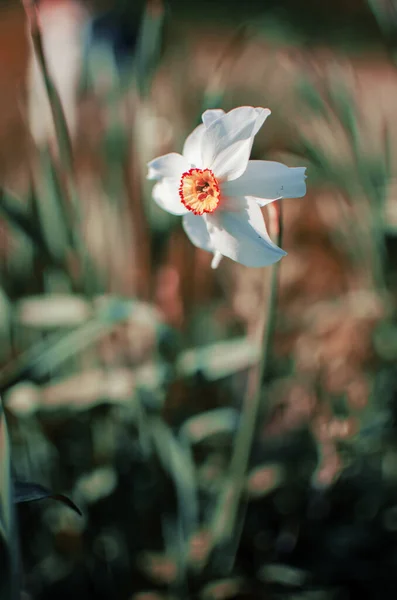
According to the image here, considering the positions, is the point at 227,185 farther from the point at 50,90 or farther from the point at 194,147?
the point at 50,90

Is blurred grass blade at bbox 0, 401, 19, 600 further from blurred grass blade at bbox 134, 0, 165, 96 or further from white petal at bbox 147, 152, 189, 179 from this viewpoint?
blurred grass blade at bbox 134, 0, 165, 96

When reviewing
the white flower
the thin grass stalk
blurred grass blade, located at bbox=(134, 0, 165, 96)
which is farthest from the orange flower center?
blurred grass blade, located at bbox=(134, 0, 165, 96)

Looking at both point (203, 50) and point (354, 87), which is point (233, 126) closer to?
point (354, 87)

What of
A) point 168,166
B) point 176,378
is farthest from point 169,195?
point 176,378

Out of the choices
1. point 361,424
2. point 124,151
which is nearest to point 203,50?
point 124,151

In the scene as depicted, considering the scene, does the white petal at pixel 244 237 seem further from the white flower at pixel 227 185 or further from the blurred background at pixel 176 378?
the blurred background at pixel 176 378

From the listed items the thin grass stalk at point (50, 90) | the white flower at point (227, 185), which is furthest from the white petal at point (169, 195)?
the thin grass stalk at point (50, 90)

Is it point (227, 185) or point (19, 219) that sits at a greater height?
point (19, 219)
